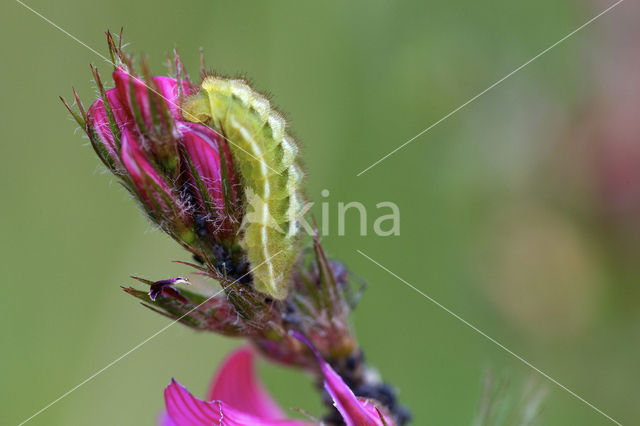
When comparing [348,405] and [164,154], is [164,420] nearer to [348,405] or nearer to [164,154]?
[348,405]

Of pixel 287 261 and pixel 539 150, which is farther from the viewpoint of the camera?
pixel 539 150

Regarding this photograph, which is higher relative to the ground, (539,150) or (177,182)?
(177,182)

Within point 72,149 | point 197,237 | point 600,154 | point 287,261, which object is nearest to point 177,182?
point 197,237

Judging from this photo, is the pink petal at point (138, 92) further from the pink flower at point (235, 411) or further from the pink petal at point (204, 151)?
the pink flower at point (235, 411)

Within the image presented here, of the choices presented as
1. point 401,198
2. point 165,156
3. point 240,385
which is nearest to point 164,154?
point 165,156

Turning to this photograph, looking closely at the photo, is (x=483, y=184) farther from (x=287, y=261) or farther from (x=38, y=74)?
(x=38, y=74)

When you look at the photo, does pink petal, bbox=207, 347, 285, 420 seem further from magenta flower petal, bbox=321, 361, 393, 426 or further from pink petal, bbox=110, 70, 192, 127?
pink petal, bbox=110, 70, 192, 127
